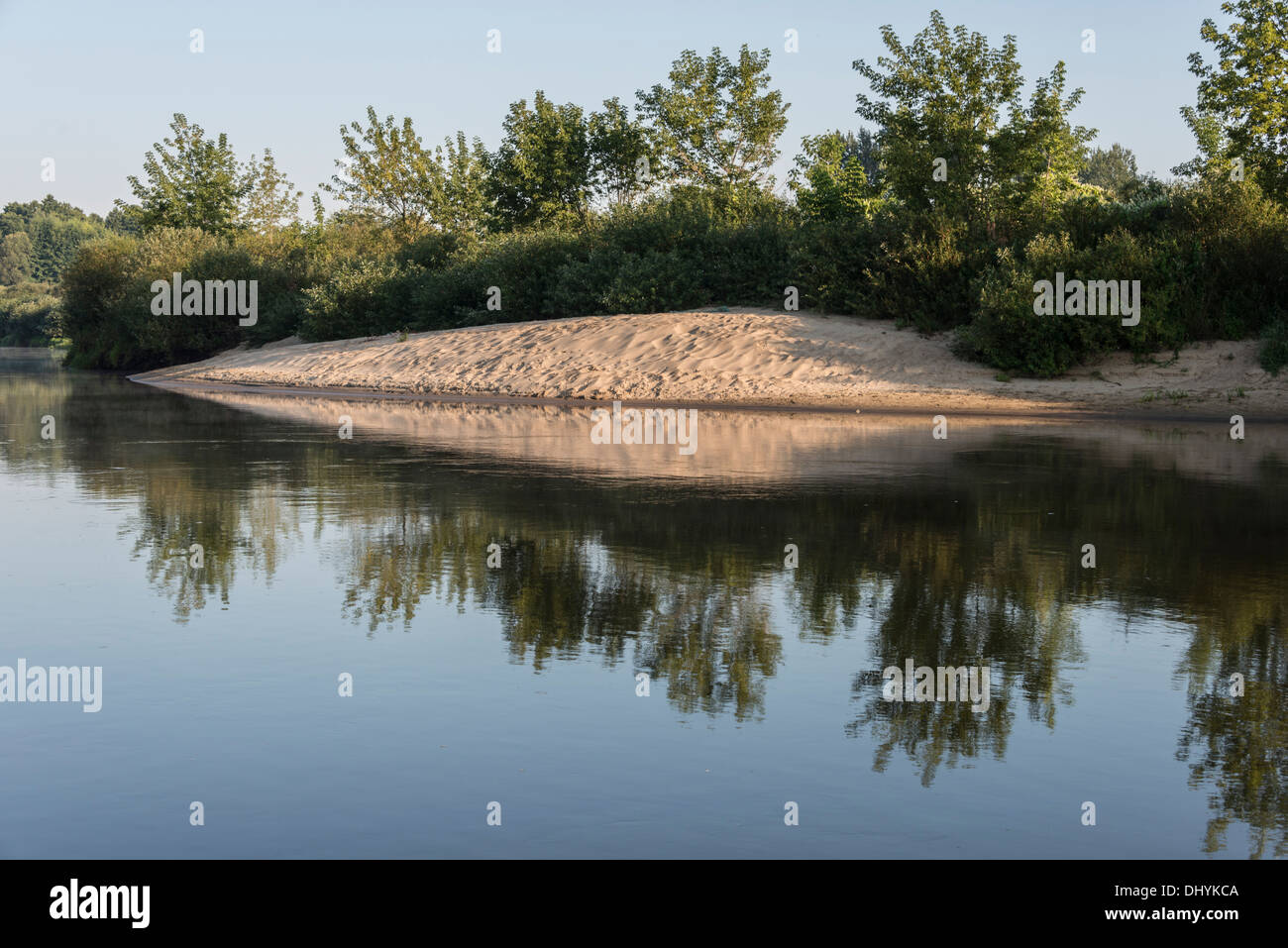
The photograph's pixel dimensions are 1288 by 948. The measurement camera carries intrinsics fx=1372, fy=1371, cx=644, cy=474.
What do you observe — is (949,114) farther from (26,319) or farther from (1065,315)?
(26,319)

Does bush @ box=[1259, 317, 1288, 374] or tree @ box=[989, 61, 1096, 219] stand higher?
tree @ box=[989, 61, 1096, 219]

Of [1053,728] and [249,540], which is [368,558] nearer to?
[249,540]

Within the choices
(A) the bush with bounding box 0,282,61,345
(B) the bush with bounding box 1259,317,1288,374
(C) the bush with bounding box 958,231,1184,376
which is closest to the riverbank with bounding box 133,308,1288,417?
(B) the bush with bounding box 1259,317,1288,374

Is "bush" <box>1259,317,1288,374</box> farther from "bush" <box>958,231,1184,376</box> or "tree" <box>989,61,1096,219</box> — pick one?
"tree" <box>989,61,1096,219</box>

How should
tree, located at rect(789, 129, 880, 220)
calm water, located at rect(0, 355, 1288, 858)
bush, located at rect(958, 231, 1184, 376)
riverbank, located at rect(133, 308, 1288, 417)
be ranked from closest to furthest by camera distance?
calm water, located at rect(0, 355, 1288, 858) < riverbank, located at rect(133, 308, 1288, 417) < bush, located at rect(958, 231, 1184, 376) < tree, located at rect(789, 129, 880, 220)

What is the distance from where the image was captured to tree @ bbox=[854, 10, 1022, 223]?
1596 inches

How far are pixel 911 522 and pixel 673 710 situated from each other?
7.25 metres

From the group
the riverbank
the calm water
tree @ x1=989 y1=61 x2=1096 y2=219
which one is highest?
tree @ x1=989 y1=61 x2=1096 y2=219

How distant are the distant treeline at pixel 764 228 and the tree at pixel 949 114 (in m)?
0.07

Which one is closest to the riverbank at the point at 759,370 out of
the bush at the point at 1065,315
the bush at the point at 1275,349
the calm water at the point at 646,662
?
the bush at the point at 1275,349

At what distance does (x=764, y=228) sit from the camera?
4659cm

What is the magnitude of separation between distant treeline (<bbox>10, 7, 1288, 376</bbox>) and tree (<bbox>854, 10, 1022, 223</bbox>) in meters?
0.07

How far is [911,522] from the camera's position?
46.4 ft

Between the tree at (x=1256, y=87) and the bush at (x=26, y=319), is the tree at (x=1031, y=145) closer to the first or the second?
the tree at (x=1256, y=87)
